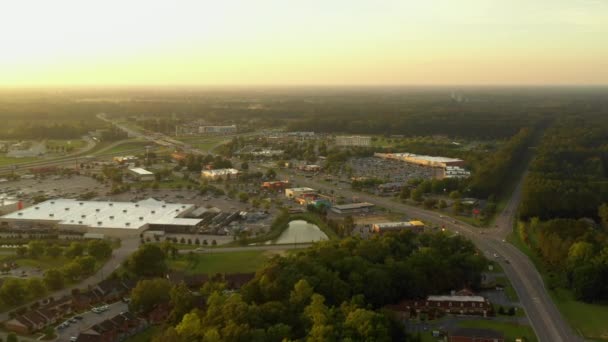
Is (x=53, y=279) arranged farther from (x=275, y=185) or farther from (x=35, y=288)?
(x=275, y=185)

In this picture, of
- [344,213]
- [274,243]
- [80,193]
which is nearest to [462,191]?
[344,213]

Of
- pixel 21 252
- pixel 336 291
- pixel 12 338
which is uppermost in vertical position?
pixel 336 291

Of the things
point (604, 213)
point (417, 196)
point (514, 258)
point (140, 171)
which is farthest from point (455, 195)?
point (140, 171)

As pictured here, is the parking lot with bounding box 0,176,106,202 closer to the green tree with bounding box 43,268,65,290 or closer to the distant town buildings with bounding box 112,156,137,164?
the distant town buildings with bounding box 112,156,137,164

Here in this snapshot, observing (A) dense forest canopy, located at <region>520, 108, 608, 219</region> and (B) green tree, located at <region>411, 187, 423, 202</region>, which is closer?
(A) dense forest canopy, located at <region>520, 108, 608, 219</region>

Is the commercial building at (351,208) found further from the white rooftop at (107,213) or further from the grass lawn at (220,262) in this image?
the grass lawn at (220,262)

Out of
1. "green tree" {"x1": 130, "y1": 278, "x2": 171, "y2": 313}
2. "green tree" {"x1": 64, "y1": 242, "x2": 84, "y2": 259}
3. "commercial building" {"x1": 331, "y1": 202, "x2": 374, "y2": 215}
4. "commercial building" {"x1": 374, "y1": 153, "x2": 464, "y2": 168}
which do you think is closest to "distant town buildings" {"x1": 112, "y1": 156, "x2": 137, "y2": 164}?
"commercial building" {"x1": 374, "y1": 153, "x2": 464, "y2": 168}
